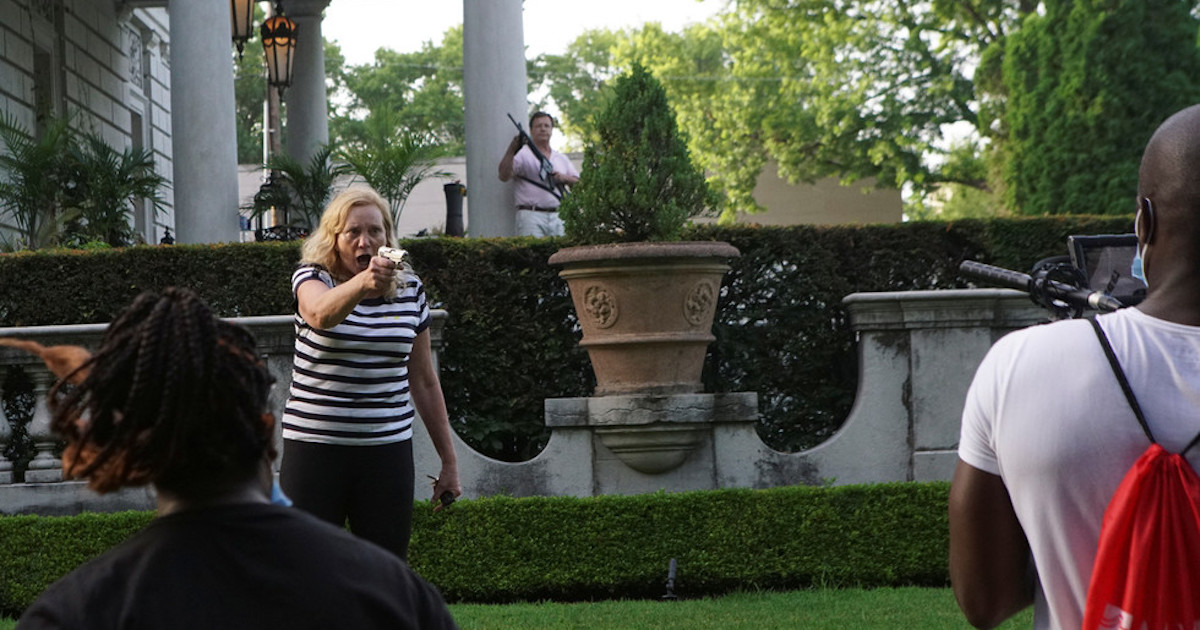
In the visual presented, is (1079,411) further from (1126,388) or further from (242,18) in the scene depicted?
(242,18)

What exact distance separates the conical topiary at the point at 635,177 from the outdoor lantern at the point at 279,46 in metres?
9.69

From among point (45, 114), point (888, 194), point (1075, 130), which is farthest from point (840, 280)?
point (888, 194)

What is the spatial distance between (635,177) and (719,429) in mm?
1571

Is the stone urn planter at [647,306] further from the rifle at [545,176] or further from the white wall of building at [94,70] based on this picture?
the white wall of building at [94,70]

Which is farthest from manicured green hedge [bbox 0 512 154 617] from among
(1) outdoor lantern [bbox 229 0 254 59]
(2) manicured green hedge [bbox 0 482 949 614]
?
(1) outdoor lantern [bbox 229 0 254 59]

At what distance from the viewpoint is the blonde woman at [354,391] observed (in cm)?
471

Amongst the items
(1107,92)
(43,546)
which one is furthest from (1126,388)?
(1107,92)

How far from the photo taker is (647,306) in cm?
838

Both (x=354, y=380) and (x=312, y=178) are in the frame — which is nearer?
(x=354, y=380)

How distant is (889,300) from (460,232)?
25.7 feet

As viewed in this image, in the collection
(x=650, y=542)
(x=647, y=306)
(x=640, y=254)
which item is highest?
(x=640, y=254)

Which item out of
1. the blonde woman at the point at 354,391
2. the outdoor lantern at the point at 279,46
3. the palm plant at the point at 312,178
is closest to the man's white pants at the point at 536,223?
the palm plant at the point at 312,178

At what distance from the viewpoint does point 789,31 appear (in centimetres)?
3828

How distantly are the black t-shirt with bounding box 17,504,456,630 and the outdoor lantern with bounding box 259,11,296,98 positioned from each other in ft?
53.2
